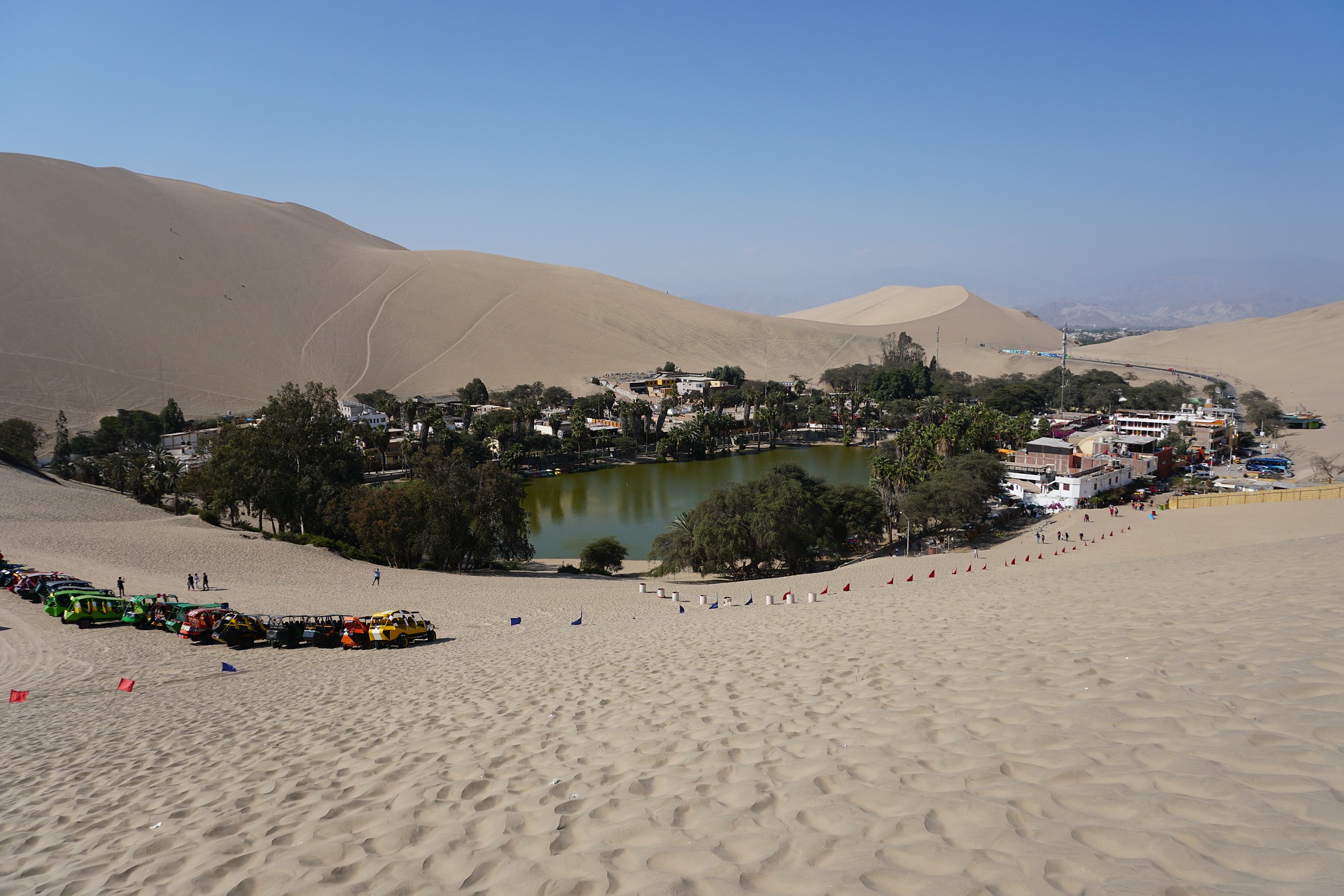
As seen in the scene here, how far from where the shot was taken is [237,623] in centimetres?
1522

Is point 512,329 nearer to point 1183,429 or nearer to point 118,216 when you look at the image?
point 118,216

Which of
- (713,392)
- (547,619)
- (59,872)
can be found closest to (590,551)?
(547,619)

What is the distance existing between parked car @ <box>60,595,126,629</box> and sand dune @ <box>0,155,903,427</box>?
6952 centimetres

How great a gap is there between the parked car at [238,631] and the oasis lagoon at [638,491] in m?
22.3

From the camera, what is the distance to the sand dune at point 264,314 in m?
86.0

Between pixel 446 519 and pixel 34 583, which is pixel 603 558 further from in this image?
pixel 34 583

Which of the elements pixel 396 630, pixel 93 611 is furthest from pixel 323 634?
pixel 93 611

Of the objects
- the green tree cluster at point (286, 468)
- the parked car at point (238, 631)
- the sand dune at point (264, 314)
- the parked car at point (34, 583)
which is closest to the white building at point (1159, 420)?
the green tree cluster at point (286, 468)

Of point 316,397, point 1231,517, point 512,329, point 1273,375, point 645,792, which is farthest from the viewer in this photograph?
point 512,329

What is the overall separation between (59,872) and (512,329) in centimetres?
12492

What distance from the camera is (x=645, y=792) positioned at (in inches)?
201

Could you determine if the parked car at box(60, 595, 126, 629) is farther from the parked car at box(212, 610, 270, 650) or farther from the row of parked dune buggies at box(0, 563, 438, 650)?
the parked car at box(212, 610, 270, 650)

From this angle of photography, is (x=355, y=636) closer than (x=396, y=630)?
Yes

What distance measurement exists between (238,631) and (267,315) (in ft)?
361
